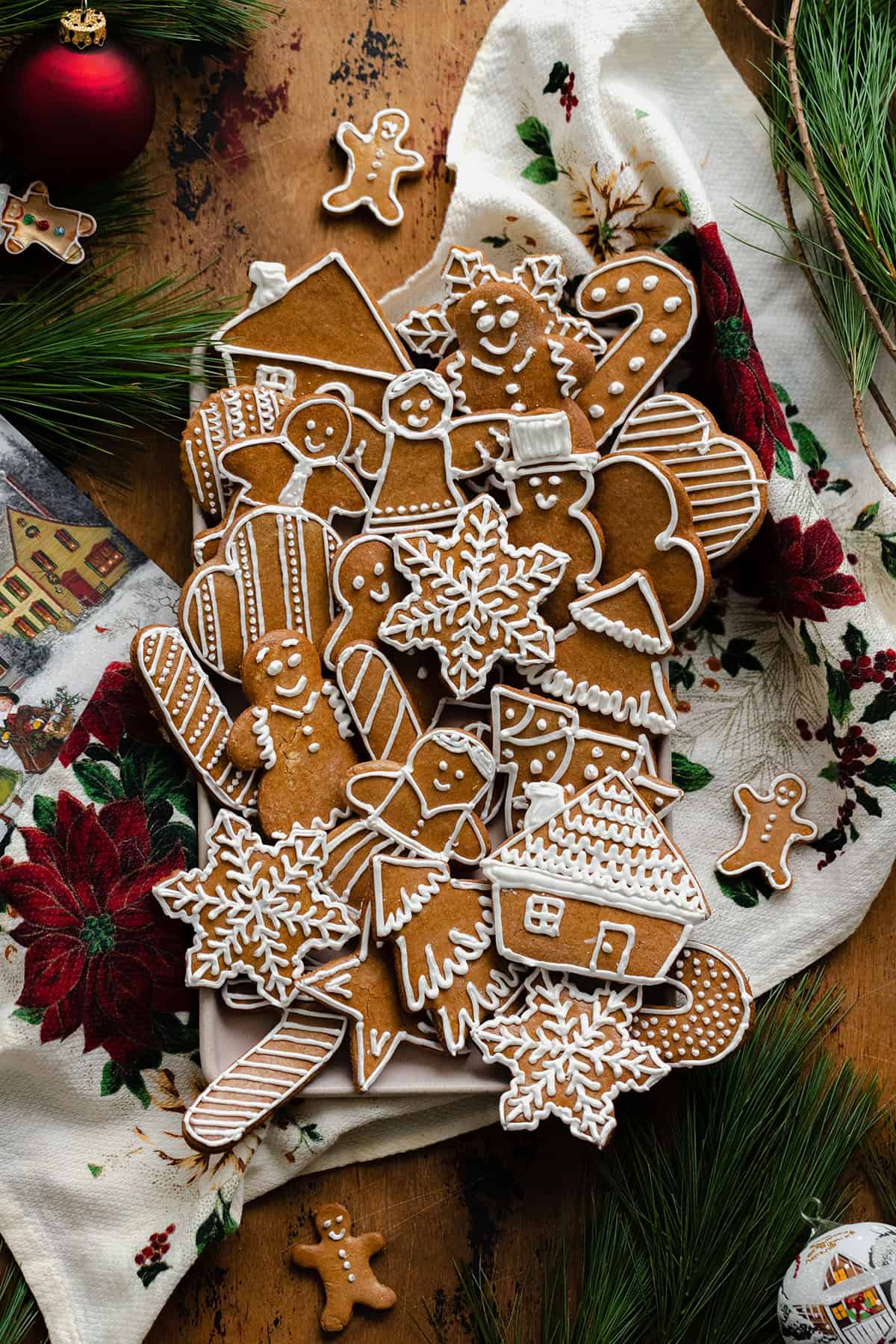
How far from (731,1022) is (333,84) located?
1.00 meters

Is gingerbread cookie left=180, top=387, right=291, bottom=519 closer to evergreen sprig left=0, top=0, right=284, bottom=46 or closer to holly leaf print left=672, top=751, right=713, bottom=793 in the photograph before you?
evergreen sprig left=0, top=0, right=284, bottom=46

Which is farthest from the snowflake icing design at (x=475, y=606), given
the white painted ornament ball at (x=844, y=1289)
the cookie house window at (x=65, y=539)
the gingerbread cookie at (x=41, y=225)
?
the white painted ornament ball at (x=844, y=1289)

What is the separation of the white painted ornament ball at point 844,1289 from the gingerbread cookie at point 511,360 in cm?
71

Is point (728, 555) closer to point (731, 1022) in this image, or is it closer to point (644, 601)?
point (644, 601)

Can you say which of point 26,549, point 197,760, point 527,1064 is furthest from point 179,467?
point 527,1064

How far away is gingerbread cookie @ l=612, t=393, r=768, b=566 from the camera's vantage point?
112cm

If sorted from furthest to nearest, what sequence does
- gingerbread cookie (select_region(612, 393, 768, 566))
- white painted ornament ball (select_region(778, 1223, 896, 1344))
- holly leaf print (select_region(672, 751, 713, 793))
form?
holly leaf print (select_region(672, 751, 713, 793))
gingerbread cookie (select_region(612, 393, 768, 566))
white painted ornament ball (select_region(778, 1223, 896, 1344))

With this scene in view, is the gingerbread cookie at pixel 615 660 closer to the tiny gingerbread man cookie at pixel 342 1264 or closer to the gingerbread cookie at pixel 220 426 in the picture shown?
the gingerbread cookie at pixel 220 426

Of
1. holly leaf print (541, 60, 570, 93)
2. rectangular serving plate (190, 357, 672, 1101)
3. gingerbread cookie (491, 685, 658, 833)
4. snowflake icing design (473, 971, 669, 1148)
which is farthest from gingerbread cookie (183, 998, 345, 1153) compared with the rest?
holly leaf print (541, 60, 570, 93)

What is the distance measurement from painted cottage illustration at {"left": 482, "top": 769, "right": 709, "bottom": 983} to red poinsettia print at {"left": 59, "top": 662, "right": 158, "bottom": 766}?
1.15 feet

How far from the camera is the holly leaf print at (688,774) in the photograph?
4.05ft

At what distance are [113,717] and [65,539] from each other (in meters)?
0.18

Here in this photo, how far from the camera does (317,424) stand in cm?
112

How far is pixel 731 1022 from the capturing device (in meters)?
1.09
